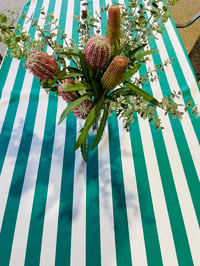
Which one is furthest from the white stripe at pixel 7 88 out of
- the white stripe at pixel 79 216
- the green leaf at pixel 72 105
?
the green leaf at pixel 72 105

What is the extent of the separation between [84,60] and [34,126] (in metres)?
0.42

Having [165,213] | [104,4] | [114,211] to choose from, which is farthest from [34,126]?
[104,4]

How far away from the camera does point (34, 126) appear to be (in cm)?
92

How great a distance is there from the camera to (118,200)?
0.75 meters

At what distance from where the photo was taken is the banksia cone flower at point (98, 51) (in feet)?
1.80

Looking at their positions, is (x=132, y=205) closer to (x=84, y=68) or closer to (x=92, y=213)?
(x=92, y=213)

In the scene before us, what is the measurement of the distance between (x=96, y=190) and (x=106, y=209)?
0.07 metres

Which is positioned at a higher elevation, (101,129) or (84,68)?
(84,68)

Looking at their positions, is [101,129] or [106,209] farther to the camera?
[106,209]

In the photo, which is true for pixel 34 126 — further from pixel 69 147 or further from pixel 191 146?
pixel 191 146

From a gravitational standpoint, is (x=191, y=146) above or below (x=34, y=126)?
below

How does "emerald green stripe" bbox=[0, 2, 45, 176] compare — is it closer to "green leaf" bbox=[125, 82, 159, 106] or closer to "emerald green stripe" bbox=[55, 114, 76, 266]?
"emerald green stripe" bbox=[55, 114, 76, 266]

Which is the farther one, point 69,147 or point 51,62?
point 69,147

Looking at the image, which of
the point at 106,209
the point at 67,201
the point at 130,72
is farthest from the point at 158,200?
the point at 130,72
